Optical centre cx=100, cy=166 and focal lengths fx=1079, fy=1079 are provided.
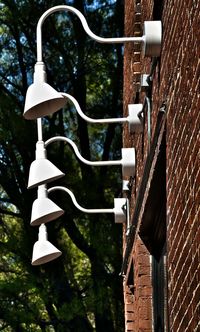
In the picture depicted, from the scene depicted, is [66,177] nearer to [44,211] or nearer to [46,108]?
[44,211]

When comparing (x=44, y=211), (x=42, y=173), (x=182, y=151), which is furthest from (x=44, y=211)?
(x=182, y=151)

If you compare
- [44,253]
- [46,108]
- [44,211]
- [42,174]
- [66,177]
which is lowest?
[66,177]

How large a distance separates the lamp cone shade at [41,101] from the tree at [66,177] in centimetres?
1174

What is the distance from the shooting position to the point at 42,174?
7.12 metres

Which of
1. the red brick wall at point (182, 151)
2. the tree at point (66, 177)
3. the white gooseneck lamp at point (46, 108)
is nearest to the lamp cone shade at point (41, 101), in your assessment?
the white gooseneck lamp at point (46, 108)

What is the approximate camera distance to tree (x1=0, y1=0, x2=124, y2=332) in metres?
18.1

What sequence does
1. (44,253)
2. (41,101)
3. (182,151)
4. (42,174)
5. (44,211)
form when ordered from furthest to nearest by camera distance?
(44,253)
(44,211)
(42,174)
(41,101)
(182,151)

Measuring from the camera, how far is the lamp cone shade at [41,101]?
620 cm

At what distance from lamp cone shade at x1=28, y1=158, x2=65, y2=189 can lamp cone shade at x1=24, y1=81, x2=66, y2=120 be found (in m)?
0.88

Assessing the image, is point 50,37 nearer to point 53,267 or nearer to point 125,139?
point 53,267

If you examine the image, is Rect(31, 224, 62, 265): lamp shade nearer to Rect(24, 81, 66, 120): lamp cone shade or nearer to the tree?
Rect(24, 81, 66, 120): lamp cone shade

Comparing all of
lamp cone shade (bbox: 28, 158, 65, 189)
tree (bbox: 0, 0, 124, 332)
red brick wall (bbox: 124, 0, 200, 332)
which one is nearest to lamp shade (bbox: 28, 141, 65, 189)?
lamp cone shade (bbox: 28, 158, 65, 189)

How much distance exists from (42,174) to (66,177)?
40.2 feet

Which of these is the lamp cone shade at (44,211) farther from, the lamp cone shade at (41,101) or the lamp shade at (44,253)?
the lamp cone shade at (41,101)
